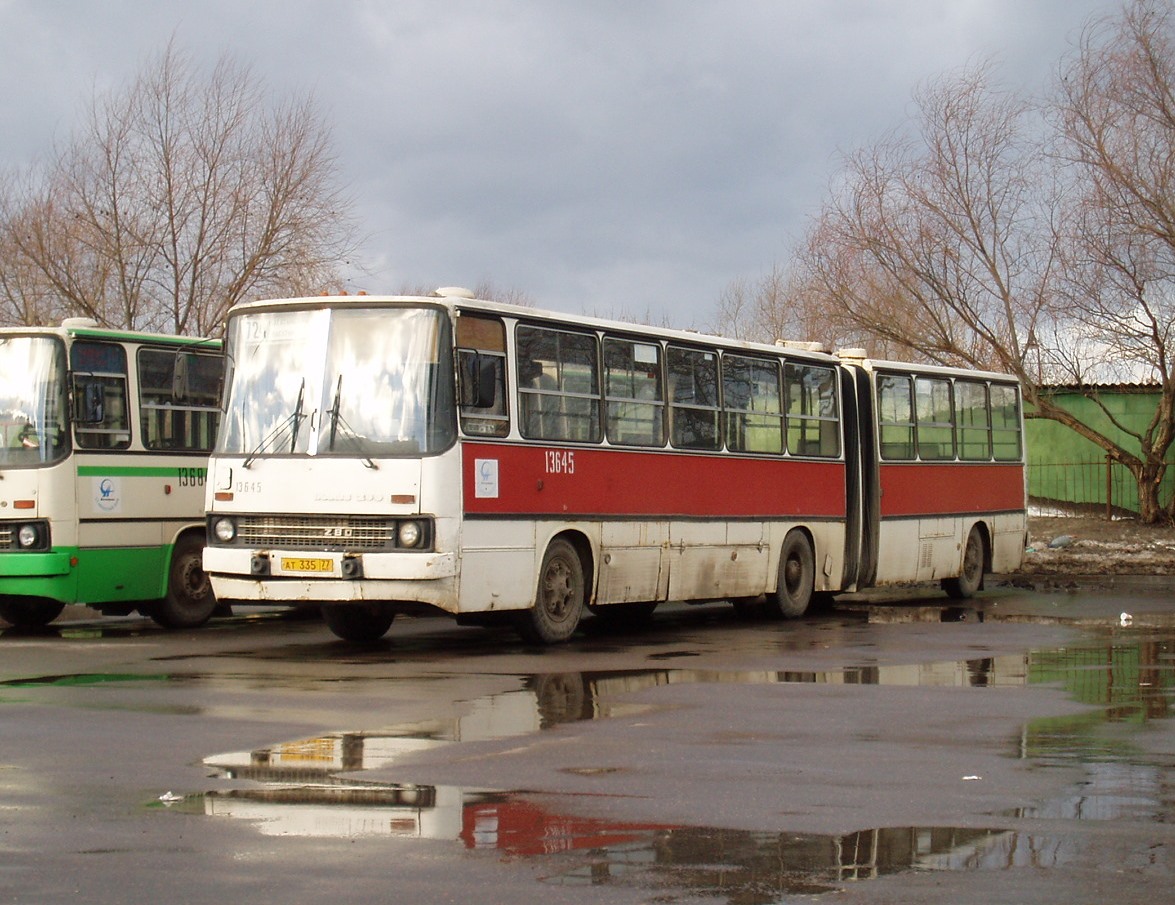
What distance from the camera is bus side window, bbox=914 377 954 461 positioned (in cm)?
2470

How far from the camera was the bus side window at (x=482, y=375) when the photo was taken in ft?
51.2

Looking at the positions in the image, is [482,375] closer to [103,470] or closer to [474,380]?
[474,380]

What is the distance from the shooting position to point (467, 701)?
12.2 meters

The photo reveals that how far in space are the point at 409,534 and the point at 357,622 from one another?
2.61m

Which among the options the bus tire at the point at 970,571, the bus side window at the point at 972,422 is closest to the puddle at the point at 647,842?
the bus tire at the point at 970,571

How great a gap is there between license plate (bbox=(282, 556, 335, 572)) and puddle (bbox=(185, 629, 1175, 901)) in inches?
151

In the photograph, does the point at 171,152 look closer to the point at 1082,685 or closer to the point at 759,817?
the point at 1082,685

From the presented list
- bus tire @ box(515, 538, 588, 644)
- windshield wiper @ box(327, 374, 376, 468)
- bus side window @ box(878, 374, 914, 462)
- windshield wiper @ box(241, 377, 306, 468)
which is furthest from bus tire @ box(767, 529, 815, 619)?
windshield wiper @ box(241, 377, 306, 468)

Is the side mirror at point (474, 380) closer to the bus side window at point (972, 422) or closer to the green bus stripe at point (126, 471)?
the green bus stripe at point (126, 471)

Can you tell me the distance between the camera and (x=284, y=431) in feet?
52.2

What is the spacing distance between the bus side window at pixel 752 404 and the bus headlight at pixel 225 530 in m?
6.32

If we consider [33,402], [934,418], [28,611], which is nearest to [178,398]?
[33,402]

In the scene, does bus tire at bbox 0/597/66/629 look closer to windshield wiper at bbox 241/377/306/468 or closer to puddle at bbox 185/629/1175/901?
windshield wiper at bbox 241/377/306/468

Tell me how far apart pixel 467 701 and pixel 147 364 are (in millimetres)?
8088
